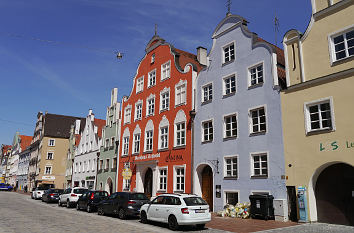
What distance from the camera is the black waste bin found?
55.5ft

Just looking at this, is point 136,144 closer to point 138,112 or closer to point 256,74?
point 138,112

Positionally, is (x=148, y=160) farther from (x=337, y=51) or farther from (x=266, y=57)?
(x=337, y=51)

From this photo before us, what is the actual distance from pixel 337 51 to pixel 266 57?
4.49 metres

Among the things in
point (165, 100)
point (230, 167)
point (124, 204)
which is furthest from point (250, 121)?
point (165, 100)

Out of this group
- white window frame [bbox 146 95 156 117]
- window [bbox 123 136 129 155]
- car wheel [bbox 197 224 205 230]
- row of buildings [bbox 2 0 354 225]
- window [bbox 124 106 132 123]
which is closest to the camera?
car wheel [bbox 197 224 205 230]

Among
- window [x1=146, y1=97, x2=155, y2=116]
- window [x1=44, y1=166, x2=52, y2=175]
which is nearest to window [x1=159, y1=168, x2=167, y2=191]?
window [x1=146, y1=97, x2=155, y2=116]

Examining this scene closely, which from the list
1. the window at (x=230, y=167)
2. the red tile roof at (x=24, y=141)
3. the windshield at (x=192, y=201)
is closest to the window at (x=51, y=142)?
the red tile roof at (x=24, y=141)

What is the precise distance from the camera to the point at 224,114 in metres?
22.0

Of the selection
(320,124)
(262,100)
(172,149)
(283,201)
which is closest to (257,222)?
(283,201)

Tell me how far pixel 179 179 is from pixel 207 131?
480cm

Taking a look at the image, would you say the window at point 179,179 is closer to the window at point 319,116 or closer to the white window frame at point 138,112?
the white window frame at point 138,112

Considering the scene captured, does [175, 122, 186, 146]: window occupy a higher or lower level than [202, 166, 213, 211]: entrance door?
higher

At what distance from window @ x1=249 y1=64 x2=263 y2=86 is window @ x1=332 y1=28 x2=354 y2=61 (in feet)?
15.4

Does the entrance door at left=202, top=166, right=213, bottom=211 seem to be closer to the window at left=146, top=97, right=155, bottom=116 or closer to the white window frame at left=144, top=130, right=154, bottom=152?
the white window frame at left=144, top=130, right=154, bottom=152
